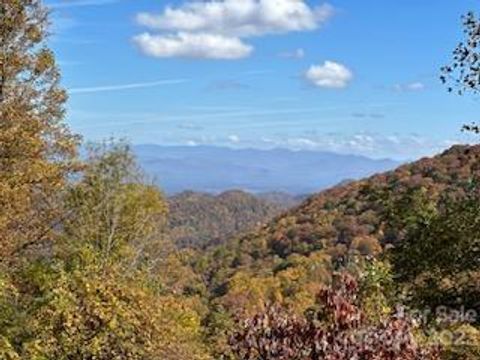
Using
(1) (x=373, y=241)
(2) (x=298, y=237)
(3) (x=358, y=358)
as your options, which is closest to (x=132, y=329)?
(3) (x=358, y=358)

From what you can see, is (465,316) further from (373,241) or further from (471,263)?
(373,241)

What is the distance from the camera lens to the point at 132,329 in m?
17.4

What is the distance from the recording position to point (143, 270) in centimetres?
3281

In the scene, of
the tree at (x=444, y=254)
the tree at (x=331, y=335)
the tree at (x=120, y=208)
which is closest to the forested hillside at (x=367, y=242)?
the tree at (x=444, y=254)

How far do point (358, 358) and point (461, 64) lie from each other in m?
6.93

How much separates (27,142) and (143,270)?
1146cm

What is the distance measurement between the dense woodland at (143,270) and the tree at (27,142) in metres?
0.04

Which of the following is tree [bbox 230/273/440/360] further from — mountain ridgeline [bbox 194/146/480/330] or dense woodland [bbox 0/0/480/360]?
mountain ridgeline [bbox 194/146/480/330]

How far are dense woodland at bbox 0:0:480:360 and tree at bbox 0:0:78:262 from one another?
43 mm

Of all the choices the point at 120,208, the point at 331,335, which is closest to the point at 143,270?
the point at 120,208

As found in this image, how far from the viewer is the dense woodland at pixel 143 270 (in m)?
8.70

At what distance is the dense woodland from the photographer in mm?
8695

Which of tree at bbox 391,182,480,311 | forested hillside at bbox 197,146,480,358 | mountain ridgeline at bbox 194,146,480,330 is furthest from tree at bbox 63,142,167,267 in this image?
mountain ridgeline at bbox 194,146,480,330

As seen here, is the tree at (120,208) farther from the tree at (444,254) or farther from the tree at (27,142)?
the tree at (444,254)
